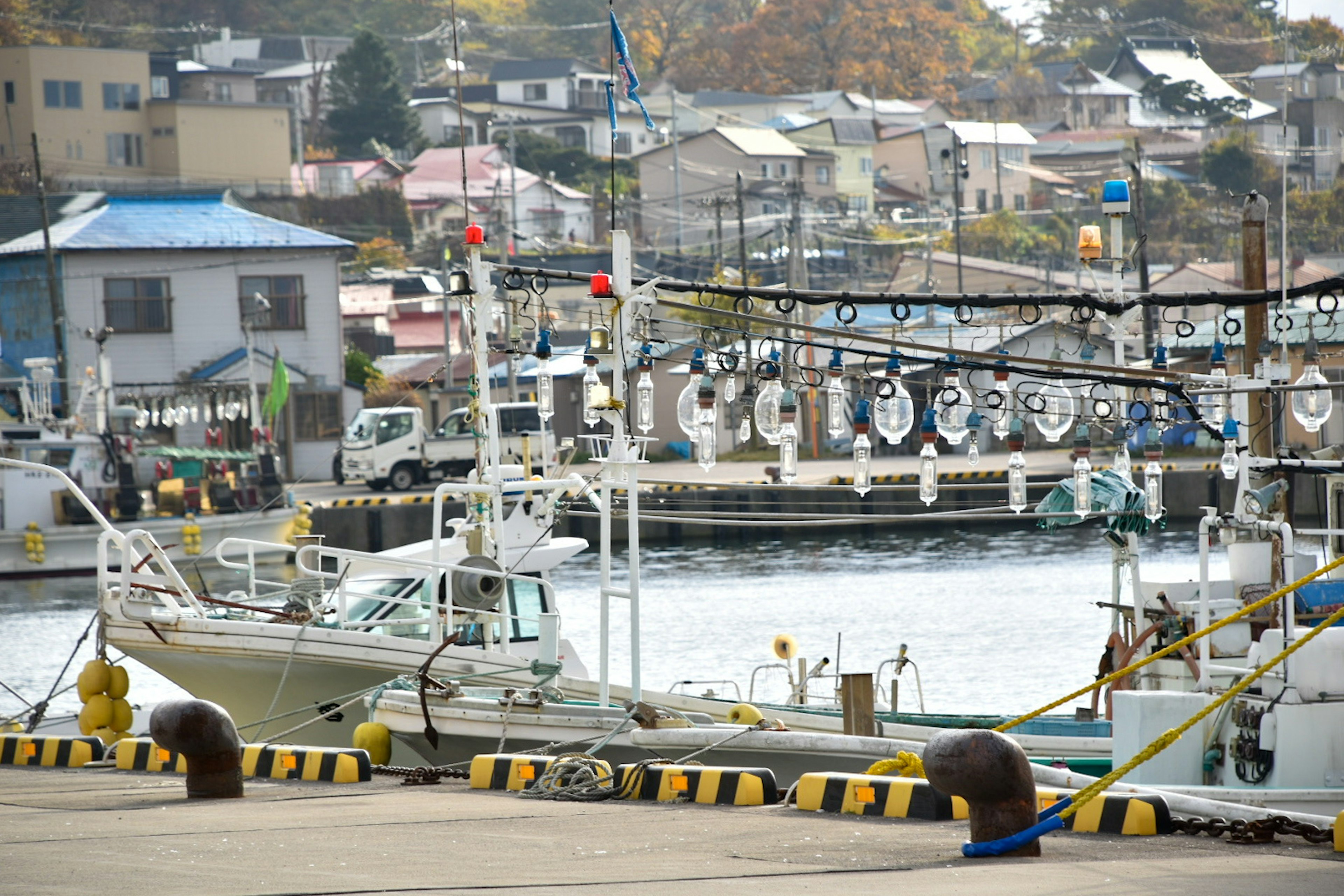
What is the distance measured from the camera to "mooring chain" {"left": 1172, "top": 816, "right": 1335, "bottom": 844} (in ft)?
21.7

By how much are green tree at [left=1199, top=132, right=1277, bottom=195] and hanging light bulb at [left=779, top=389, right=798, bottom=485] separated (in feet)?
184

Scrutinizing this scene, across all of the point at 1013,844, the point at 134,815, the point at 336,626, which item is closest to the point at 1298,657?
the point at 1013,844

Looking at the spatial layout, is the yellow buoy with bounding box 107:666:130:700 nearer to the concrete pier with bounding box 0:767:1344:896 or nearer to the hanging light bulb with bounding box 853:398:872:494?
the concrete pier with bounding box 0:767:1344:896

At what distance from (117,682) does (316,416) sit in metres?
29.0

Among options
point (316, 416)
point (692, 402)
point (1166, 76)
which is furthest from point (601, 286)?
point (1166, 76)

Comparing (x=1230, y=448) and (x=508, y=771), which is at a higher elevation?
(x=1230, y=448)

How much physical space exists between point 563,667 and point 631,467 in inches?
164

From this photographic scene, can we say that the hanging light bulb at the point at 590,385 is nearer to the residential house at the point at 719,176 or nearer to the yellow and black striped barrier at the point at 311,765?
the yellow and black striped barrier at the point at 311,765

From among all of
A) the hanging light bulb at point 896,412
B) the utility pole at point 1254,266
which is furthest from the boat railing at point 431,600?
the utility pole at point 1254,266

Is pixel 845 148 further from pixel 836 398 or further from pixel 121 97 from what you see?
pixel 836 398

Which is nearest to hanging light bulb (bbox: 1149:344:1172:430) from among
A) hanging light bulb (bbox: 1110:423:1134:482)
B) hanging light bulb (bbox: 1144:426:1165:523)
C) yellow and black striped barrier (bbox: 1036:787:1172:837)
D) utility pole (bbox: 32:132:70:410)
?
hanging light bulb (bbox: 1144:426:1165:523)

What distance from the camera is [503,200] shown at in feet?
197

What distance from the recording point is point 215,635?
40.0 ft

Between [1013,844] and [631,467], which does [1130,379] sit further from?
[1013,844]
